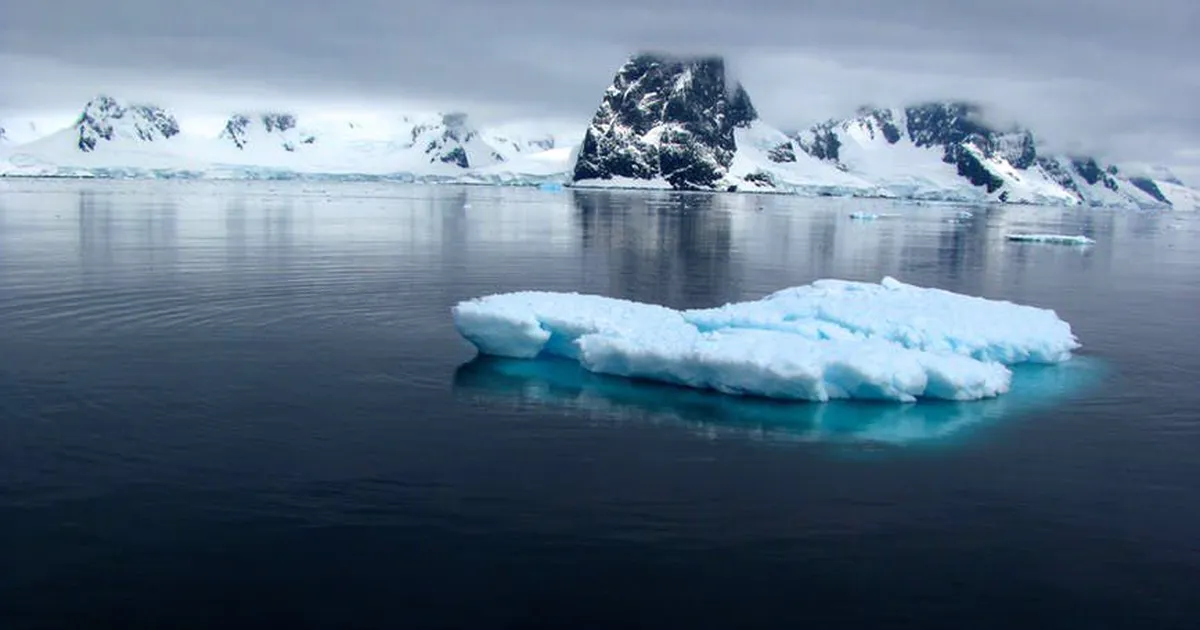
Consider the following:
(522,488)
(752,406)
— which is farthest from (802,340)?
(522,488)

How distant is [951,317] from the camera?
2464 cm

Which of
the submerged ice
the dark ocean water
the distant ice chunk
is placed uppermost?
the distant ice chunk

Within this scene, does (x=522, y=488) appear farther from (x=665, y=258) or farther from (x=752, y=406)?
(x=665, y=258)

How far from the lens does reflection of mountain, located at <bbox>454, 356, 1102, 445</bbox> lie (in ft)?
59.1

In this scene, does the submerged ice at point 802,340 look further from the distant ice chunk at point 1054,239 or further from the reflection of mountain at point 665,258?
the distant ice chunk at point 1054,239

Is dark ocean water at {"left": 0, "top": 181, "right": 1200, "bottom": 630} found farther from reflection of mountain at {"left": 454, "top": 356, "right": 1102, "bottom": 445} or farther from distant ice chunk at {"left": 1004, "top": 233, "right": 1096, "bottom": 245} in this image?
distant ice chunk at {"left": 1004, "top": 233, "right": 1096, "bottom": 245}

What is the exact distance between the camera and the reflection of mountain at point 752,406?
59.1 feet

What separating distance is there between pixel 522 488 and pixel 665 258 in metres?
33.9

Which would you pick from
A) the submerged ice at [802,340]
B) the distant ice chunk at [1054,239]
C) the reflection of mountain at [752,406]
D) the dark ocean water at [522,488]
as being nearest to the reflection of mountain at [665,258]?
the submerged ice at [802,340]

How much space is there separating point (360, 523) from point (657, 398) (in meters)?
8.21

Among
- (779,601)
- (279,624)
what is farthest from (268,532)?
(779,601)

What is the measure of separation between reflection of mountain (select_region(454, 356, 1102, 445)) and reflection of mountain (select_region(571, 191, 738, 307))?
10.6 metres

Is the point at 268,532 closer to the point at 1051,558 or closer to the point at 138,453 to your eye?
the point at 138,453

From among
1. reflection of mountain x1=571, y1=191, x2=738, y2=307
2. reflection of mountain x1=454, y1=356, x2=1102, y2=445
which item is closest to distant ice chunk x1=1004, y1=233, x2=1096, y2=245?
reflection of mountain x1=571, y1=191, x2=738, y2=307
